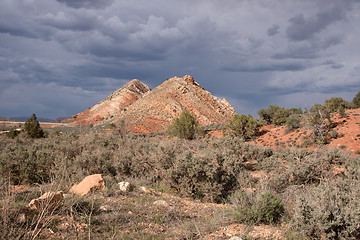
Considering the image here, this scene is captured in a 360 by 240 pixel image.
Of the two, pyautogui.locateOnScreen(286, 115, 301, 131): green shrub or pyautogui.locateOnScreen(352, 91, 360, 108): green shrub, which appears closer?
pyautogui.locateOnScreen(286, 115, 301, 131): green shrub

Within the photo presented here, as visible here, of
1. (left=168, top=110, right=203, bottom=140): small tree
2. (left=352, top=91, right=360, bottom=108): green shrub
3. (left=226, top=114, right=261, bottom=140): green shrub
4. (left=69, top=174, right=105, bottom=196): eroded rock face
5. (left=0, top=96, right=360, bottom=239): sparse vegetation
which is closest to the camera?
(left=0, top=96, right=360, bottom=239): sparse vegetation

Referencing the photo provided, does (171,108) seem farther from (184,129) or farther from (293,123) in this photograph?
(293,123)

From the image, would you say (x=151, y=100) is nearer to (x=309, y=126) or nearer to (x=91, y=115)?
(x=91, y=115)

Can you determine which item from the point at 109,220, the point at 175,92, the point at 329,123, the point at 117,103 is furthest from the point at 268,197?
the point at 117,103

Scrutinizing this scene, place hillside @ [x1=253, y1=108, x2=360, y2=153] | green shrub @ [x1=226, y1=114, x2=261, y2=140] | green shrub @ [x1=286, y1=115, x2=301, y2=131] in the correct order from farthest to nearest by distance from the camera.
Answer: green shrub @ [x1=226, y1=114, x2=261, y2=140]
green shrub @ [x1=286, y1=115, x2=301, y2=131]
hillside @ [x1=253, y1=108, x2=360, y2=153]

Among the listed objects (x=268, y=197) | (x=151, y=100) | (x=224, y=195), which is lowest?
(x=224, y=195)

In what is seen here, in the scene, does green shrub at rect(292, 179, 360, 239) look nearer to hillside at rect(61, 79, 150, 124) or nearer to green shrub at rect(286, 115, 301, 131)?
green shrub at rect(286, 115, 301, 131)

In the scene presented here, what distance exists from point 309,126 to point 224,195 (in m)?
20.9

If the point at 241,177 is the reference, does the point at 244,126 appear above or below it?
above

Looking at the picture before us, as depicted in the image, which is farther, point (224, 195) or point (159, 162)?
point (159, 162)

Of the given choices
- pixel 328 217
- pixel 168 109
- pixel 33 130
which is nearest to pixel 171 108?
pixel 168 109

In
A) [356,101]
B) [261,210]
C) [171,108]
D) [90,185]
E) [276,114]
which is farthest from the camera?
[171,108]

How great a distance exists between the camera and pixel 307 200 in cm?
436

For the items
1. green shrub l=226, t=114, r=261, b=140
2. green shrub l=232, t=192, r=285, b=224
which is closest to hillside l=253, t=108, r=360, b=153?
green shrub l=226, t=114, r=261, b=140
